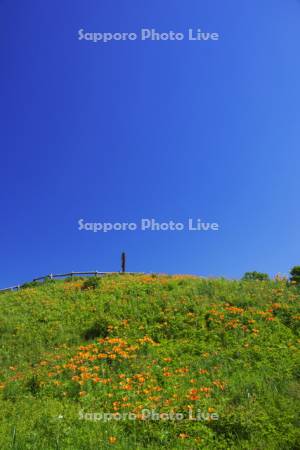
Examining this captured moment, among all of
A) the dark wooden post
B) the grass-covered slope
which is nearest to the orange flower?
the grass-covered slope

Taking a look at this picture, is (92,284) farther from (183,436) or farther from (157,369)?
(183,436)

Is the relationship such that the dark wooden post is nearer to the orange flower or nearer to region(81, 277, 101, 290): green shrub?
region(81, 277, 101, 290): green shrub

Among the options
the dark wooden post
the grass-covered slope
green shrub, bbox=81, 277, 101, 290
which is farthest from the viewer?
the dark wooden post

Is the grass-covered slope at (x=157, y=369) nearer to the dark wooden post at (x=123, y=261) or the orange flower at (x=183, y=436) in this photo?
the orange flower at (x=183, y=436)

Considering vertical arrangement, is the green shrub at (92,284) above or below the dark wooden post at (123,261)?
below

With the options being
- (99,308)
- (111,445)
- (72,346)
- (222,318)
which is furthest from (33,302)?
(111,445)

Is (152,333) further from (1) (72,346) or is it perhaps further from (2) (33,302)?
(2) (33,302)

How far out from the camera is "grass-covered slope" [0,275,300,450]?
877cm

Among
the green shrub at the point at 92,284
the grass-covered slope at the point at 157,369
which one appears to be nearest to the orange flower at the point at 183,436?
the grass-covered slope at the point at 157,369

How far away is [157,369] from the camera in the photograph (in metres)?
12.6

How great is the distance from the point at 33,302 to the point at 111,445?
19030 mm

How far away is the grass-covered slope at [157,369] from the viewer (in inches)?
345

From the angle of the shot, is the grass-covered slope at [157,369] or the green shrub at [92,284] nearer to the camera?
the grass-covered slope at [157,369]

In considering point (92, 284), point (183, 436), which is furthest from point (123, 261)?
point (183, 436)
